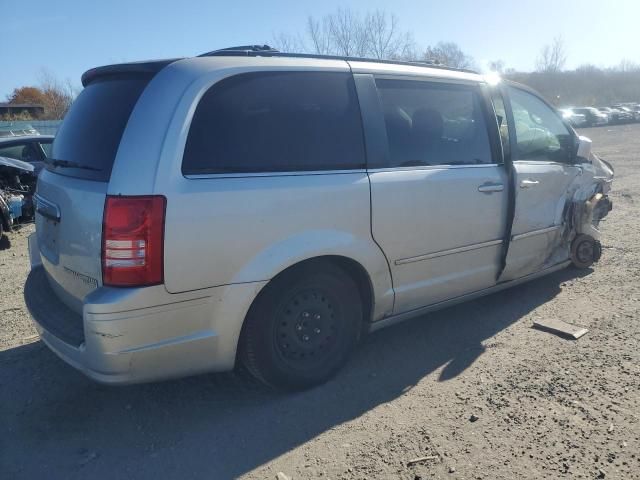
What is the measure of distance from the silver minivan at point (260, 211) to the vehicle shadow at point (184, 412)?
0.24m

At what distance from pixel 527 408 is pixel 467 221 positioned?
137cm

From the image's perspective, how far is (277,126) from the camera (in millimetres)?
3072

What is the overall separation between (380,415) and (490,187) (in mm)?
1934

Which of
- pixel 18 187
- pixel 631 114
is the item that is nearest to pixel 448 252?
pixel 18 187

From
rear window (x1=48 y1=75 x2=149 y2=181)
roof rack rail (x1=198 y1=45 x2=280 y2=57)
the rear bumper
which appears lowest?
the rear bumper

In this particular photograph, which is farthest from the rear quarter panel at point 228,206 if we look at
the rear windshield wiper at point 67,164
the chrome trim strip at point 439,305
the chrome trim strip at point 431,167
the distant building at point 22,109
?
the distant building at point 22,109

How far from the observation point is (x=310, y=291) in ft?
10.7

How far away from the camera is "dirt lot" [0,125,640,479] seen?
2.70m

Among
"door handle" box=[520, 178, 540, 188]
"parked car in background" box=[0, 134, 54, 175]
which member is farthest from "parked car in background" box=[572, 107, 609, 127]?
"door handle" box=[520, 178, 540, 188]

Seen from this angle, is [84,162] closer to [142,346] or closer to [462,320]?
[142,346]

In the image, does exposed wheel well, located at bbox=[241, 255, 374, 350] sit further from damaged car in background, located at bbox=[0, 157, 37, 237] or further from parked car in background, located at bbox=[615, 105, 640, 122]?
parked car in background, located at bbox=[615, 105, 640, 122]

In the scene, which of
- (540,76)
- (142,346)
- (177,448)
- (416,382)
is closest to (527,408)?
(416,382)

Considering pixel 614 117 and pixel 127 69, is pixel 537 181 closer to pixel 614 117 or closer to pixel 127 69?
pixel 127 69

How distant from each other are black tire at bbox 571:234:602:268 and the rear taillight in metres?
4.22
